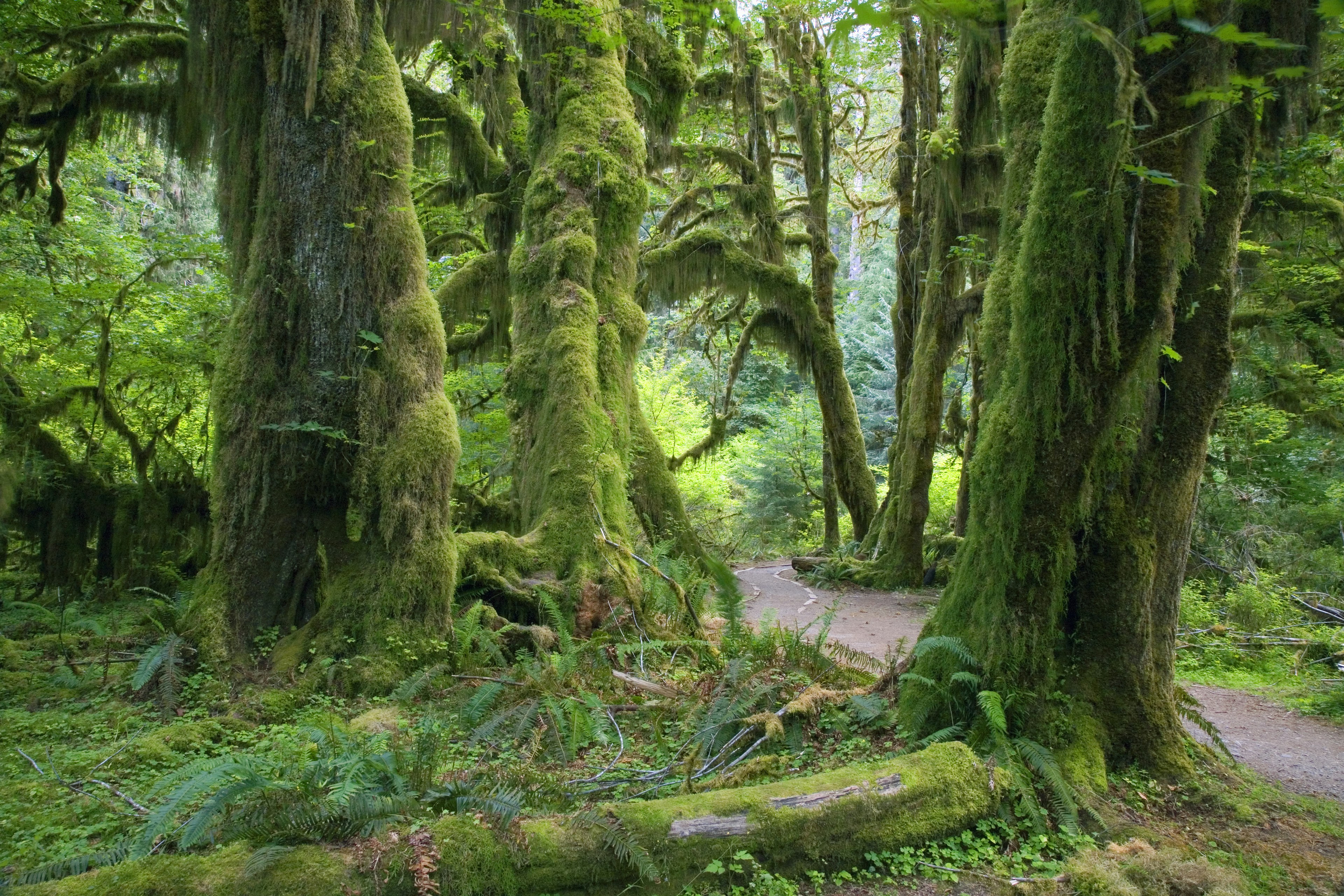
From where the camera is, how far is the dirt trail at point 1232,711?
5.16 meters

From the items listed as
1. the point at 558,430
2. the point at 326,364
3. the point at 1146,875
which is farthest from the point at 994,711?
the point at 326,364

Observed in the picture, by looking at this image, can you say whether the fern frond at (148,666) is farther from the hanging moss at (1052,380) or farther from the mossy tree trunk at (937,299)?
the mossy tree trunk at (937,299)

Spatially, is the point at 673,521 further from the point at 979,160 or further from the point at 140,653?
the point at 979,160

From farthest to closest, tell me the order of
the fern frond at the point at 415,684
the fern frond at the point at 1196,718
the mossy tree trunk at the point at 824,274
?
the mossy tree trunk at the point at 824,274, the fern frond at the point at 415,684, the fern frond at the point at 1196,718

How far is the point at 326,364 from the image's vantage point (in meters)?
6.51

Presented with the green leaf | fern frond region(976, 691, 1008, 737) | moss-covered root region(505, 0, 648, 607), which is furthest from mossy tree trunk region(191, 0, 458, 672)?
the green leaf

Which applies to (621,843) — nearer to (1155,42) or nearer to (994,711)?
(994,711)

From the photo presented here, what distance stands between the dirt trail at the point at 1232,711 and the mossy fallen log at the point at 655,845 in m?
1.95

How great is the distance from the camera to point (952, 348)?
13695 mm

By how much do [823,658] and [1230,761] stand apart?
2539mm

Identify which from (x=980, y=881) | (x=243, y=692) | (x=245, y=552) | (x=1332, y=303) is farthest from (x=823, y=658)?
(x=1332, y=303)

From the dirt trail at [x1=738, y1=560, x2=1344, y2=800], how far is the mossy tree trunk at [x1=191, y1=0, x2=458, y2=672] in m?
3.18

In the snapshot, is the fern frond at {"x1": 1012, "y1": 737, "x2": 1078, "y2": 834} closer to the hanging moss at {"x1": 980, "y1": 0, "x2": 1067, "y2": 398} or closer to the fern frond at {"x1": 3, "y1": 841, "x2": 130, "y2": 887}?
the hanging moss at {"x1": 980, "y1": 0, "x2": 1067, "y2": 398}

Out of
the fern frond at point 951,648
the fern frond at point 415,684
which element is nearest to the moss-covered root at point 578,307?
the fern frond at point 415,684
